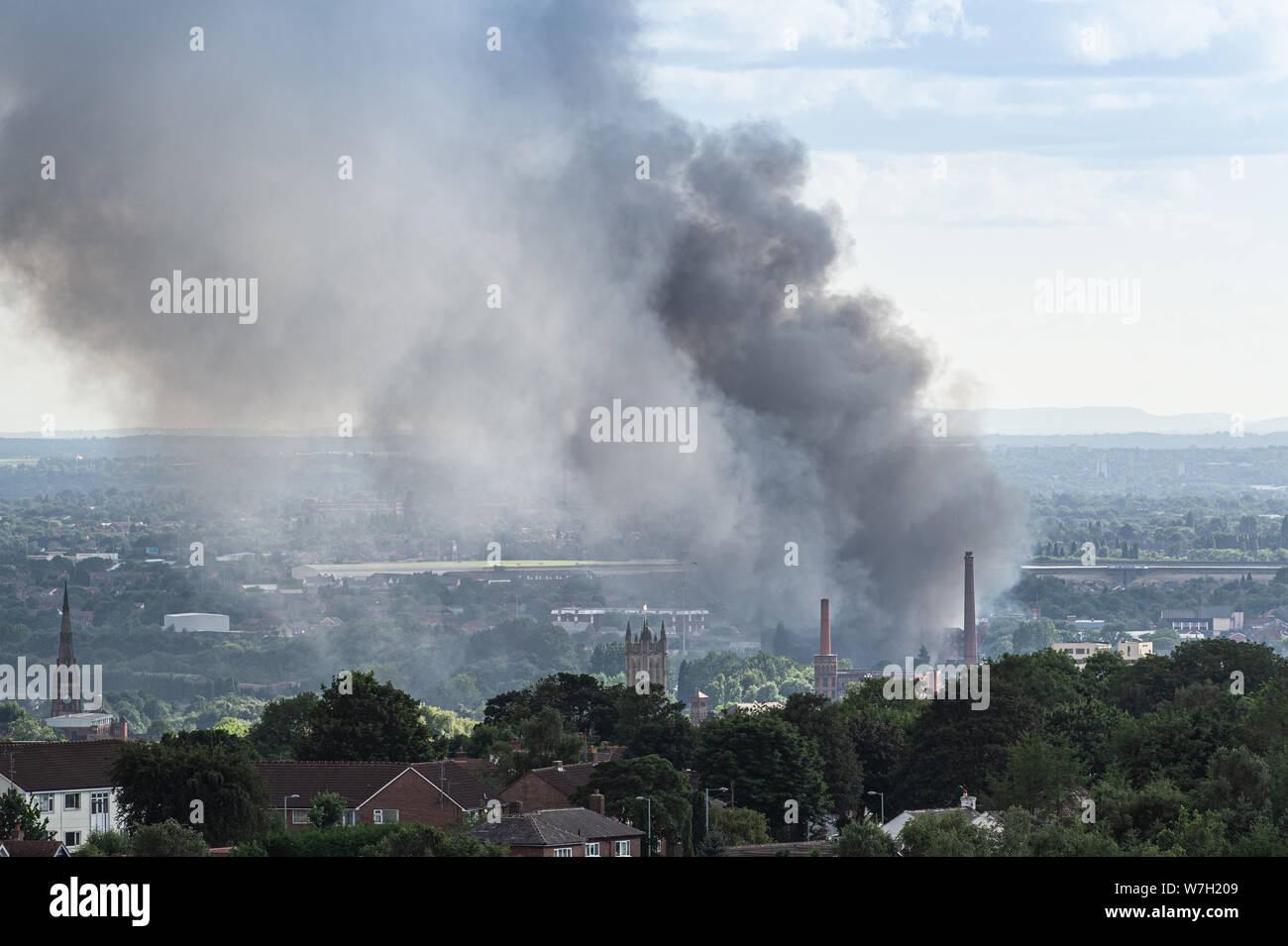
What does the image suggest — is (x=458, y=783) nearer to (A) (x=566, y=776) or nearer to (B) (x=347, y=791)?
(A) (x=566, y=776)

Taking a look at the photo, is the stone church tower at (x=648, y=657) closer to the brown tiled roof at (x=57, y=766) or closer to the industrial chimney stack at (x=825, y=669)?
the industrial chimney stack at (x=825, y=669)

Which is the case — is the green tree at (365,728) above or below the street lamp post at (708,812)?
above

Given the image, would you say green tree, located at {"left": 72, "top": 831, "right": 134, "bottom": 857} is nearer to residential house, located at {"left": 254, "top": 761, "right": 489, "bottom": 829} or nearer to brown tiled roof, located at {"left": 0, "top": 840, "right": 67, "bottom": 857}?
brown tiled roof, located at {"left": 0, "top": 840, "right": 67, "bottom": 857}

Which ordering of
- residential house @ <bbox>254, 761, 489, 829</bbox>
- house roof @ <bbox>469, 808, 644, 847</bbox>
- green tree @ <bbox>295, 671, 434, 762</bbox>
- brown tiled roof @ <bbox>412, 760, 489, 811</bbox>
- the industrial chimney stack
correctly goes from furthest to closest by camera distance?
the industrial chimney stack, green tree @ <bbox>295, 671, 434, 762</bbox>, brown tiled roof @ <bbox>412, 760, 489, 811</bbox>, residential house @ <bbox>254, 761, 489, 829</bbox>, house roof @ <bbox>469, 808, 644, 847</bbox>

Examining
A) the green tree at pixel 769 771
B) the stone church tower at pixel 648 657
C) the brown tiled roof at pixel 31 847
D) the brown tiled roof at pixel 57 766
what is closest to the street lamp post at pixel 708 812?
the green tree at pixel 769 771

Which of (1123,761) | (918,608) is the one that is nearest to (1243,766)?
(1123,761)

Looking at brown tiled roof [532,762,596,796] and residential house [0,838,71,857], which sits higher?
residential house [0,838,71,857]

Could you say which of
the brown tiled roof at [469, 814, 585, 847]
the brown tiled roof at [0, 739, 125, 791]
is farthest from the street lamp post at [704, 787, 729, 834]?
the brown tiled roof at [0, 739, 125, 791]
